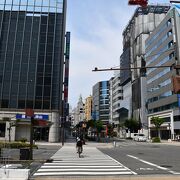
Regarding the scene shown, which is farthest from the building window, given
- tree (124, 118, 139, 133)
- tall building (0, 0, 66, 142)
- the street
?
tree (124, 118, 139, 133)

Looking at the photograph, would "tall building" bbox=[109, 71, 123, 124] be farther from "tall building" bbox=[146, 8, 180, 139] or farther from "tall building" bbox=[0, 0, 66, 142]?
"tall building" bbox=[0, 0, 66, 142]

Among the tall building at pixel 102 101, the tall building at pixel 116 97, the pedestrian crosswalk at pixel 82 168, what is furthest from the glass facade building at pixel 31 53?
the tall building at pixel 102 101

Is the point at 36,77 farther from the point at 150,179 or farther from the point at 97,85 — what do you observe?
the point at 97,85

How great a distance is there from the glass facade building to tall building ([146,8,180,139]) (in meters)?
27.8

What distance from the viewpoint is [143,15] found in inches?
4360

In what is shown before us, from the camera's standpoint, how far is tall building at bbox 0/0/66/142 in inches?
2228

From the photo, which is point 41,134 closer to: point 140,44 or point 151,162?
point 151,162

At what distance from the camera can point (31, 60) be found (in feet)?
193

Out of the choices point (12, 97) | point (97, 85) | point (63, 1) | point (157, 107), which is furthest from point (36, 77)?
point (97, 85)

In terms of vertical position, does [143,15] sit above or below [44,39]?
above

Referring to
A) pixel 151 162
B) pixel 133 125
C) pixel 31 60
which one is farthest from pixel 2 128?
pixel 133 125

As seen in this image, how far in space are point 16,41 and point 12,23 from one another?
3958 millimetres

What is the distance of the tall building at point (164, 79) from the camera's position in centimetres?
7506

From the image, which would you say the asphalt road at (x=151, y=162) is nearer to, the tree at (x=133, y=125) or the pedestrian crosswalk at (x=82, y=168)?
the pedestrian crosswalk at (x=82, y=168)
